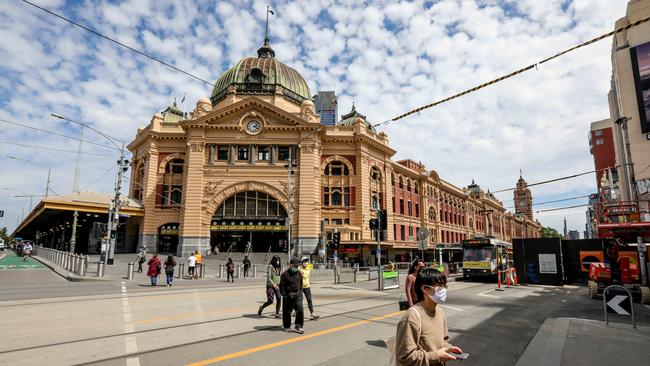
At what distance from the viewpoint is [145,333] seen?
809 cm

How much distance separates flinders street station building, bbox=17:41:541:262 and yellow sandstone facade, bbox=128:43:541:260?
11cm

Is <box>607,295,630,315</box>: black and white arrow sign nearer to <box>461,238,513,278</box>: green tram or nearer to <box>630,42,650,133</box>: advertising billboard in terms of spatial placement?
<box>461,238,513,278</box>: green tram

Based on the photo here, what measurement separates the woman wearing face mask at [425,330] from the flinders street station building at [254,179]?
35.0m

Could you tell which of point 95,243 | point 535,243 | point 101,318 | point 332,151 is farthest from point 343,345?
point 95,243

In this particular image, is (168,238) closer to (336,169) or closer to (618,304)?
(336,169)

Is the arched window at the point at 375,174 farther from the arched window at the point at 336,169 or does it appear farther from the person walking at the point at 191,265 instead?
the person walking at the point at 191,265

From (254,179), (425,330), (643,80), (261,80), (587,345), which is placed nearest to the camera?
(425,330)

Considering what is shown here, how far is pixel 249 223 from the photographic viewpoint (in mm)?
40844

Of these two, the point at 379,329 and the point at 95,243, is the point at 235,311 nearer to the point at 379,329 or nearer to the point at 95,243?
the point at 379,329

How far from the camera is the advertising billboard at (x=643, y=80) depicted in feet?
104

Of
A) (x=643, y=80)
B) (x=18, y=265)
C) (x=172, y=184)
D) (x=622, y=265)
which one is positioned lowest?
(x=18, y=265)

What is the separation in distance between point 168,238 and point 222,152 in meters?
11.9

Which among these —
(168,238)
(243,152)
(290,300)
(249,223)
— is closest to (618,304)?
(290,300)

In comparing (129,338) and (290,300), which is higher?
(290,300)
